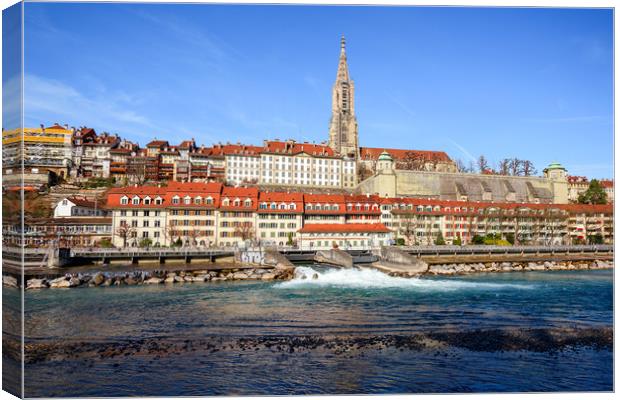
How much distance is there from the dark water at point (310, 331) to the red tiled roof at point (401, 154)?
5818cm

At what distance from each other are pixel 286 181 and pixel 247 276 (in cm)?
4042

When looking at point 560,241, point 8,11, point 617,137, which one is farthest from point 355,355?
point 560,241

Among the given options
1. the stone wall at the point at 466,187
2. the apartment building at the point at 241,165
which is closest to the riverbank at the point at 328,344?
the stone wall at the point at 466,187

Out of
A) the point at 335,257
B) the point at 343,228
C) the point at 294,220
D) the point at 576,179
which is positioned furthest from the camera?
the point at 576,179

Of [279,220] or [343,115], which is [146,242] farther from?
[343,115]

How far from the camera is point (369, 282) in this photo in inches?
1083

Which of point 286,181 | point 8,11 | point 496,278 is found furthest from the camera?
point 286,181

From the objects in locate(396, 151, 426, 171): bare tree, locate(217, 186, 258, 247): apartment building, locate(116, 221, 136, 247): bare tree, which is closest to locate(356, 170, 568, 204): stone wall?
locate(396, 151, 426, 171): bare tree

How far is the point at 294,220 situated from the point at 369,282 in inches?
659

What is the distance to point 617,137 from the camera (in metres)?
11.9

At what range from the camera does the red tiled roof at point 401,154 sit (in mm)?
84637

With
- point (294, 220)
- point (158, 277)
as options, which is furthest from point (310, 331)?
point (294, 220)

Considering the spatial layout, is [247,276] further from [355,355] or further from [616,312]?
[616,312]

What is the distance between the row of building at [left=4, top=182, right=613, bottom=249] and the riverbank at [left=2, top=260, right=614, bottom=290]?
7951 millimetres
